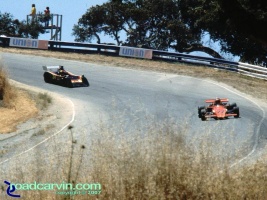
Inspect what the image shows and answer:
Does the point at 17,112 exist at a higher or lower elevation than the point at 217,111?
lower

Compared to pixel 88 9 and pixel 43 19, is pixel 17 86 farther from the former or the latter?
pixel 88 9

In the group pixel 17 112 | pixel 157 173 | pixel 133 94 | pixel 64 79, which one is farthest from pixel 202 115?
pixel 157 173

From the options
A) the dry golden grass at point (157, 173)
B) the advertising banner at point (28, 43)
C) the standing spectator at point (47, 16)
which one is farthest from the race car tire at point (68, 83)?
the standing spectator at point (47, 16)

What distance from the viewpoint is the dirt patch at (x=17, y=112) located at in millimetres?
20739

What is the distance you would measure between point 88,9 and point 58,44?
1703 centimetres

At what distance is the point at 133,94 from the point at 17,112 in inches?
206

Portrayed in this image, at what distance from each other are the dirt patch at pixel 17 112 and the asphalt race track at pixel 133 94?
1.63 meters

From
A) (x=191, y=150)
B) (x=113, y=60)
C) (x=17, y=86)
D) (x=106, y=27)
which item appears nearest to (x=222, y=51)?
(x=106, y=27)

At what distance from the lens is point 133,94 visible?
2603 cm

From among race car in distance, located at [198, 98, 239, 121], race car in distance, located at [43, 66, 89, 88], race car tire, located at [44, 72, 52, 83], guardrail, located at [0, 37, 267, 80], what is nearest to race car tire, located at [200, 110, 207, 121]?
race car in distance, located at [198, 98, 239, 121]

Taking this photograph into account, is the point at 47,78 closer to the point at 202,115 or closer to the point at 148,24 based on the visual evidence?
the point at 202,115

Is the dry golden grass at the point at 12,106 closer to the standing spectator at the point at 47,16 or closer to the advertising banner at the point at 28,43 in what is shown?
the advertising banner at the point at 28,43

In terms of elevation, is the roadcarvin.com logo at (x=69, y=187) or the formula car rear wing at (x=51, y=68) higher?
the roadcarvin.com logo at (x=69, y=187)

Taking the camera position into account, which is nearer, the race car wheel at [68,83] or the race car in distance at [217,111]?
the race car in distance at [217,111]
